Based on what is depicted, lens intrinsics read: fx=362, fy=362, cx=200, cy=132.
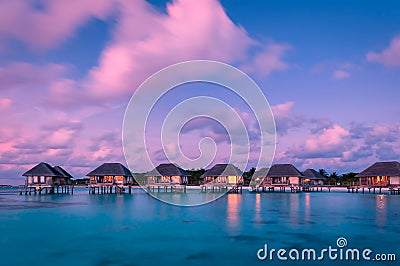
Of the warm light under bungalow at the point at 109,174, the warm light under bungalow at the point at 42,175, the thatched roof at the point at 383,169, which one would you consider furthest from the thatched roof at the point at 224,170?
the warm light under bungalow at the point at 42,175

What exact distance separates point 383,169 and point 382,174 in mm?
1023

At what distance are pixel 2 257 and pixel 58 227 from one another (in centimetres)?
709

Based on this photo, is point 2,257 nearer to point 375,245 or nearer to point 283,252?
point 283,252

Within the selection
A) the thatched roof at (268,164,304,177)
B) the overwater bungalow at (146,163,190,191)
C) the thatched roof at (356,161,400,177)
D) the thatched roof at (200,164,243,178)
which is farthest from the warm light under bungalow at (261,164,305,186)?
the overwater bungalow at (146,163,190,191)

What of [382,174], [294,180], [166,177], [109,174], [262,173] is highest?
[109,174]

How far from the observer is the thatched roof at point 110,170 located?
173 ft

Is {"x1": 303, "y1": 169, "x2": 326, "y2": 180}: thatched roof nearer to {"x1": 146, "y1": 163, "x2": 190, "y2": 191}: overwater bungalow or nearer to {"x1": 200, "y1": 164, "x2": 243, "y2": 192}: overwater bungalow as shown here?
{"x1": 200, "y1": 164, "x2": 243, "y2": 192}: overwater bungalow

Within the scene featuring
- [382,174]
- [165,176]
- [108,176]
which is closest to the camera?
[382,174]

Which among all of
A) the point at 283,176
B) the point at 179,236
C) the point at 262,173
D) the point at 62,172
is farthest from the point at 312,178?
the point at 179,236

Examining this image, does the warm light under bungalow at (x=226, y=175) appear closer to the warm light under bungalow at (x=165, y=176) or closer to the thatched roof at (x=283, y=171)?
the warm light under bungalow at (x=165, y=176)

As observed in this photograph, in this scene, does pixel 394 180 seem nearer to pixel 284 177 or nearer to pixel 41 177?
pixel 284 177

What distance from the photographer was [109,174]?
173 ft

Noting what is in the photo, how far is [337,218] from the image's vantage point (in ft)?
82.4

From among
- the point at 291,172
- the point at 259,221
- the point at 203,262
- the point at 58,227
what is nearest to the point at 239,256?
the point at 203,262
